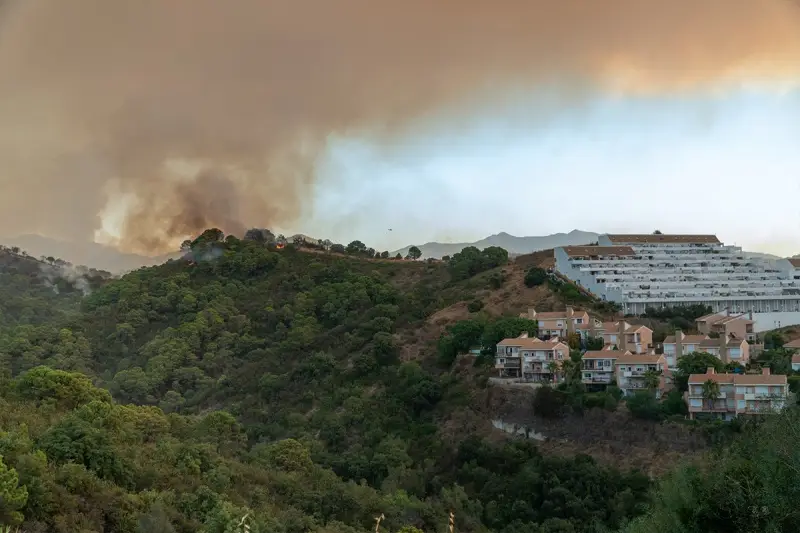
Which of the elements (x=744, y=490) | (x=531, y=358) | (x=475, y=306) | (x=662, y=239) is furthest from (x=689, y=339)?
(x=744, y=490)

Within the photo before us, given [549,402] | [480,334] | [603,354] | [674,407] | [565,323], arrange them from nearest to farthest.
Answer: [674,407] → [549,402] → [603,354] → [565,323] → [480,334]

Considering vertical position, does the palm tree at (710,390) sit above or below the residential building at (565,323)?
below

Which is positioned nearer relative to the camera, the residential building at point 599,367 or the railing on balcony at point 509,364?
the residential building at point 599,367

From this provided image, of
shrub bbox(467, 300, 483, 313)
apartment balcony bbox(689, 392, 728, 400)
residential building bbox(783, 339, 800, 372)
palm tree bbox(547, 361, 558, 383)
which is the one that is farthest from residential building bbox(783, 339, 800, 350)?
shrub bbox(467, 300, 483, 313)

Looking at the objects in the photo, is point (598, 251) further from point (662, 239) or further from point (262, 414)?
point (262, 414)

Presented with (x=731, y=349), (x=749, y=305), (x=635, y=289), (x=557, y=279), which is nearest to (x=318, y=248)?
(x=557, y=279)

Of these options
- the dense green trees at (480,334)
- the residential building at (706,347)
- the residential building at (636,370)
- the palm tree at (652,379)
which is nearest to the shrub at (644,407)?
the palm tree at (652,379)

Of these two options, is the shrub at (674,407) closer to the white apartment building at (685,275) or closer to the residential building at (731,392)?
the residential building at (731,392)

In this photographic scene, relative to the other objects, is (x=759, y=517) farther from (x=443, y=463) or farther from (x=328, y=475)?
(x=443, y=463)
